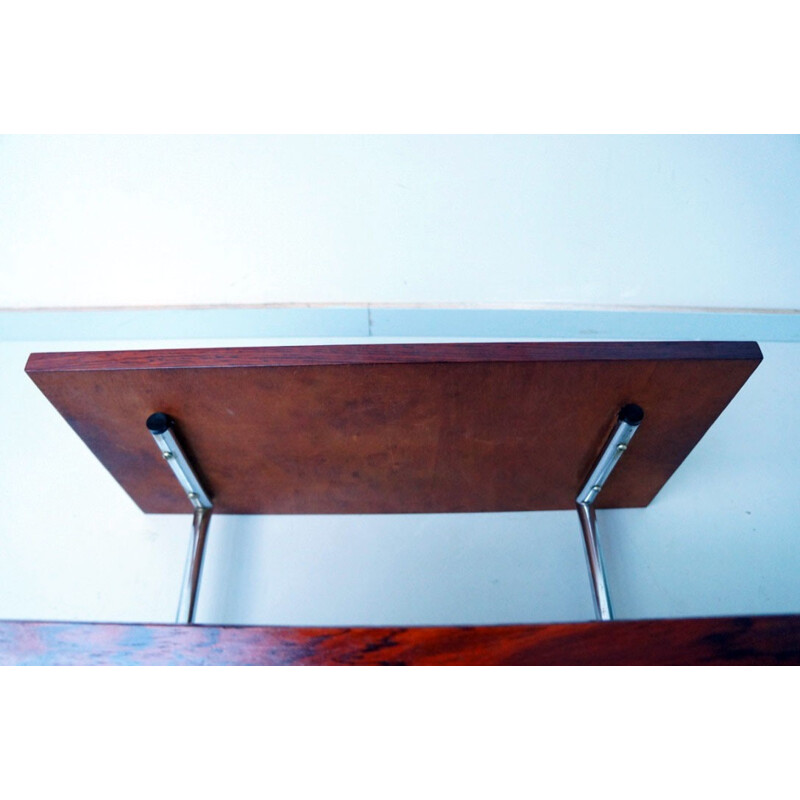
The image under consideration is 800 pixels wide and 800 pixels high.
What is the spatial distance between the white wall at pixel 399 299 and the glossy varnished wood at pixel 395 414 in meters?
0.11

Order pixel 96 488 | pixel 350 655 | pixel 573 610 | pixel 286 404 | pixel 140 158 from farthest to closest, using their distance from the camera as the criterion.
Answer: pixel 140 158 → pixel 96 488 → pixel 573 610 → pixel 286 404 → pixel 350 655

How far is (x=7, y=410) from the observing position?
1150 mm

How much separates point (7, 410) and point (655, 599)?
48.5 inches

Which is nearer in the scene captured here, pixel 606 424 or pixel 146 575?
pixel 606 424

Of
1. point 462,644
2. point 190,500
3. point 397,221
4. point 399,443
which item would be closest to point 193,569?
point 190,500

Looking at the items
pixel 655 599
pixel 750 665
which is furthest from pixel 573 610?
pixel 750 665

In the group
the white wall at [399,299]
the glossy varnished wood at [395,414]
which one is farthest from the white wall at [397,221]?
the glossy varnished wood at [395,414]

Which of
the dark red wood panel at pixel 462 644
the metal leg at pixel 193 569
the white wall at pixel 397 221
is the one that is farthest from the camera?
the white wall at pixel 397 221

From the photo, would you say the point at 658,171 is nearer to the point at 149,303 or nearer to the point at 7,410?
the point at 149,303

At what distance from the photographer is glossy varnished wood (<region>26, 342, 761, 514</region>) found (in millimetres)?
690

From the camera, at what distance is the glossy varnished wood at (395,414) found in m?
0.69

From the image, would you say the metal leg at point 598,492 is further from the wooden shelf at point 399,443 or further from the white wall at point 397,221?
the white wall at point 397,221

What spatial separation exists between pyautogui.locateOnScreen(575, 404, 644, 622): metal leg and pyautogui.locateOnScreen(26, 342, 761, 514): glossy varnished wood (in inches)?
0.7

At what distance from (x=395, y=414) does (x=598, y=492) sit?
0.38 metres
